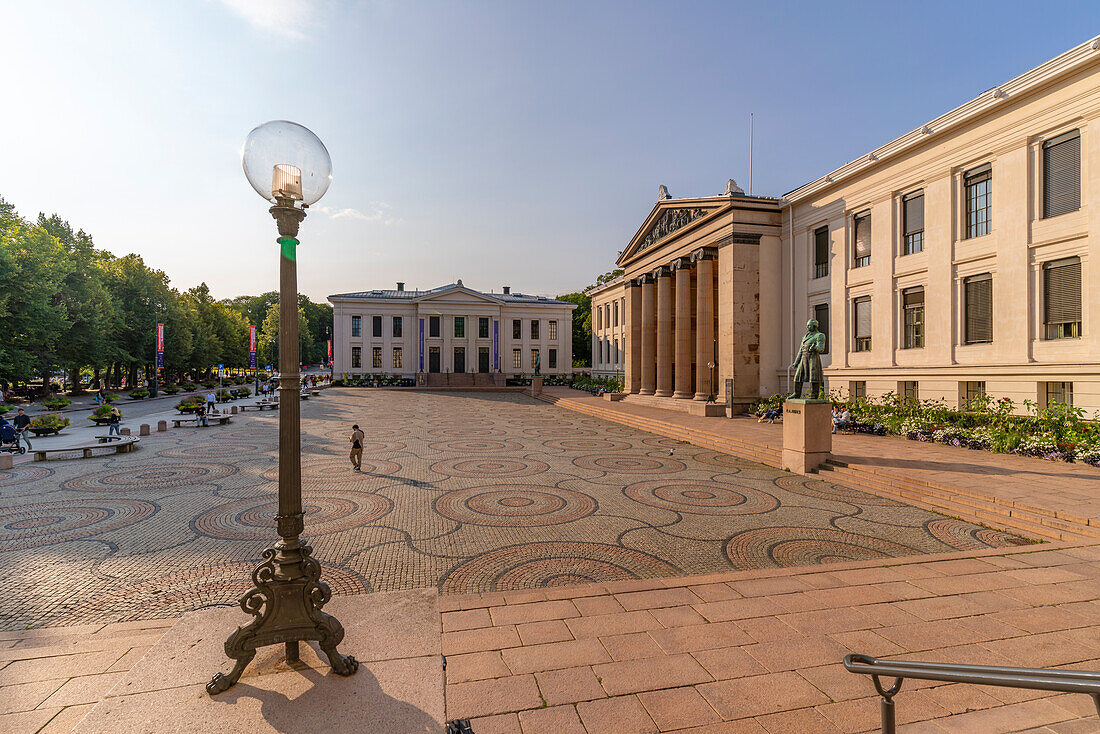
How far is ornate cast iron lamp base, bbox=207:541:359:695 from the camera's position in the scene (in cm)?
388

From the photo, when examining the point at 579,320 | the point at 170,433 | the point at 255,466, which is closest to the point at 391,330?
the point at 579,320

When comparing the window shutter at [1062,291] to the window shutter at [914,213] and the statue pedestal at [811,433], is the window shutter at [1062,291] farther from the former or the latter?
the statue pedestal at [811,433]

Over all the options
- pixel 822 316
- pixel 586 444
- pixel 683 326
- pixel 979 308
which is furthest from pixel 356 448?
pixel 822 316

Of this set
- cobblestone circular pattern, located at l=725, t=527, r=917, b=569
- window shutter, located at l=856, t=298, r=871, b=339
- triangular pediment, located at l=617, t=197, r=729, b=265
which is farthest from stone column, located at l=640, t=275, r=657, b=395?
cobblestone circular pattern, located at l=725, t=527, r=917, b=569

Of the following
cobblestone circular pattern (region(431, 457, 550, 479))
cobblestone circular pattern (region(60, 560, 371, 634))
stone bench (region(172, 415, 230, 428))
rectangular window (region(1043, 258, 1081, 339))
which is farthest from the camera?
stone bench (region(172, 415, 230, 428))

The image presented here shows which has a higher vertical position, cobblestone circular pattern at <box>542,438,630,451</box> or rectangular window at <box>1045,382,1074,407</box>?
rectangular window at <box>1045,382,1074,407</box>

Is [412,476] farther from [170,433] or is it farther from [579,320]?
[579,320]

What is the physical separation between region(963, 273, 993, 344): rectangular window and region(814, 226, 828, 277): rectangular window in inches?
271

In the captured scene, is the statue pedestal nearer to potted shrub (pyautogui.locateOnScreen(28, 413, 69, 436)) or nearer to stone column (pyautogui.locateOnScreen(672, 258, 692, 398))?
stone column (pyautogui.locateOnScreen(672, 258, 692, 398))

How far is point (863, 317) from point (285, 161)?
2508 centimetres

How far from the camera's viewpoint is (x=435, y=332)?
67875 mm

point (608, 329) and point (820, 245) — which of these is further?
point (608, 329)

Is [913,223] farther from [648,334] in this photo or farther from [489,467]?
[489,467]

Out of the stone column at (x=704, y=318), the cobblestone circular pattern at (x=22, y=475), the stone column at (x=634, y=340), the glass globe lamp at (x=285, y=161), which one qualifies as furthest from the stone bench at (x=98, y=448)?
the stone column at (x=634, y=340)
